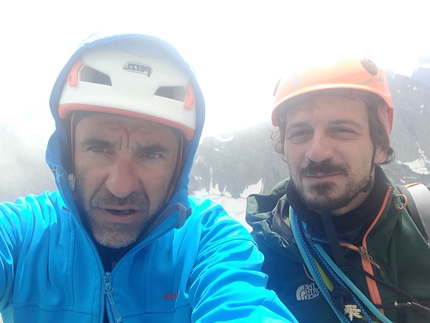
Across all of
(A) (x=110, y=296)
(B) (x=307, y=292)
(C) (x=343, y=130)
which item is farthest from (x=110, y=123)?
(B) (x=307, y=292)

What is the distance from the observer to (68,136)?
214cm

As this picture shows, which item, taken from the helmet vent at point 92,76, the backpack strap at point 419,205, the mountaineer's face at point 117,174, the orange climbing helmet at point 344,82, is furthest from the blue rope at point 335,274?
the helmet vent at point 92,76

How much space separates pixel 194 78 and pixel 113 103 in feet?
2.19

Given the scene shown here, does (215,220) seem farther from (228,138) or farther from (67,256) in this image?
(228,138)

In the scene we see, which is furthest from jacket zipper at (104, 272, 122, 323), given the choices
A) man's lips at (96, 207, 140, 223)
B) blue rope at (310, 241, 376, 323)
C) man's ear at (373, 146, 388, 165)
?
man's ear at (373, 146, 388, 165)

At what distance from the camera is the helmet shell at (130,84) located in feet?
6.13

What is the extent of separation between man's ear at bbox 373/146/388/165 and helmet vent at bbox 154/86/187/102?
2186 millimetres

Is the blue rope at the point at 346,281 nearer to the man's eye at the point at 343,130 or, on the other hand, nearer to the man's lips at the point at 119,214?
the man's eye at the point at 343,130

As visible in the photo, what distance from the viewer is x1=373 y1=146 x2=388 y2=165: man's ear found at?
2806 mm

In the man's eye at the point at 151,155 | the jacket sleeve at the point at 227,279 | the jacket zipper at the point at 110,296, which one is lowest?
the jacket zipper at the point at 110,296

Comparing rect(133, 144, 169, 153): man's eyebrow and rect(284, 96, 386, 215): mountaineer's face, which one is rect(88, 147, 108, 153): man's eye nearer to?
rect(133, 144, 169, 153): man's eyebrow

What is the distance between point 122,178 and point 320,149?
183 cm

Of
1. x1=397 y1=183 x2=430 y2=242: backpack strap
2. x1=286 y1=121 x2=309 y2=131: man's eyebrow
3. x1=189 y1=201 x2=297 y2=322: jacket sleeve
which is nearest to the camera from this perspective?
x1=189 y1=201 x2=297 y2=322: jacket sleeve

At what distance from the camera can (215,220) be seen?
6.80ft
